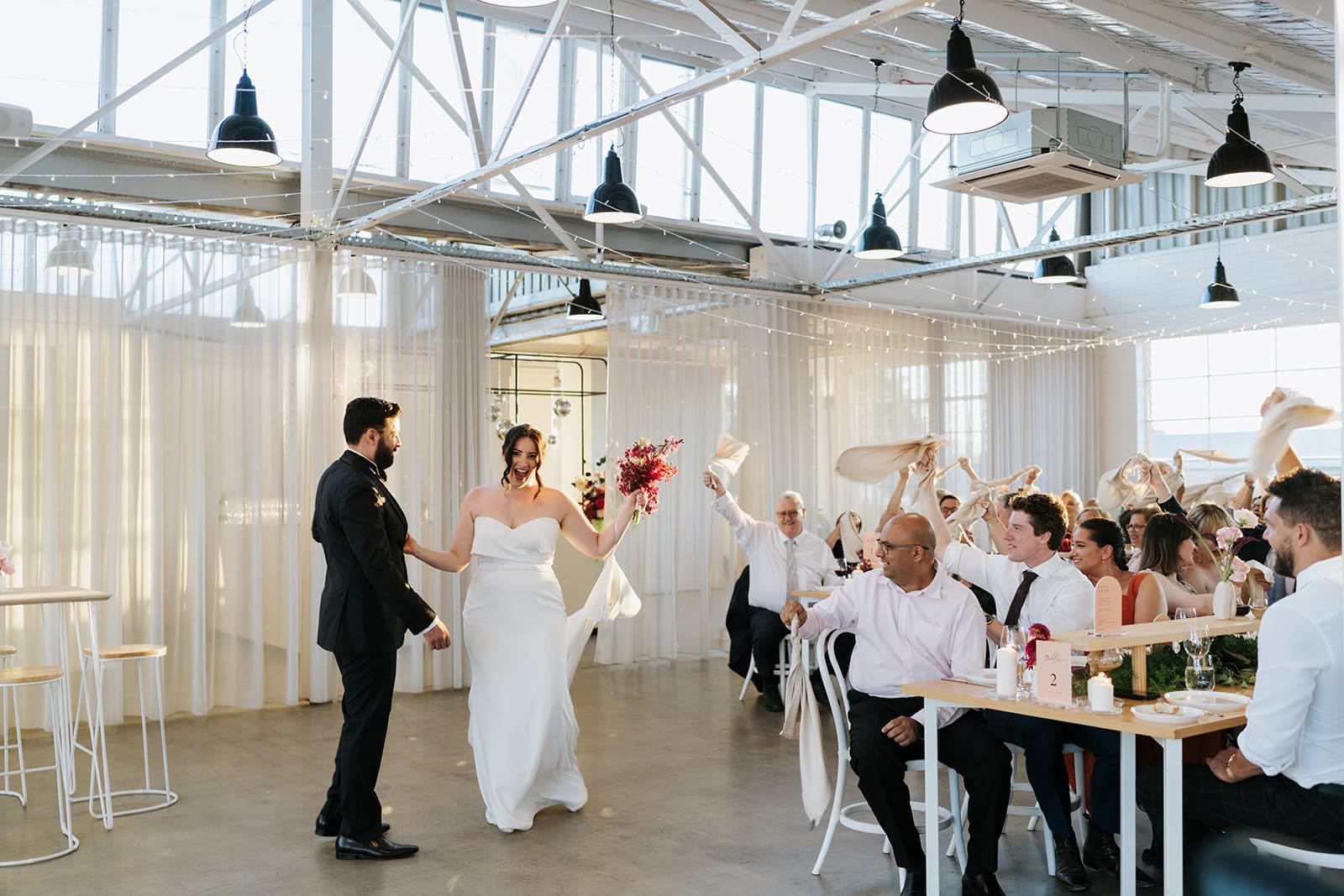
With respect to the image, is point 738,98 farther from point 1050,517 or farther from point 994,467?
point 1050,517

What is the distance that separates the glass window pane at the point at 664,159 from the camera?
35.5 ft

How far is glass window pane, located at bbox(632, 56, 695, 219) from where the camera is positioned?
426 inches

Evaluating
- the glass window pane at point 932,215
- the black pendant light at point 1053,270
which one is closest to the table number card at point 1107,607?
the black pendant light at point 1053,270

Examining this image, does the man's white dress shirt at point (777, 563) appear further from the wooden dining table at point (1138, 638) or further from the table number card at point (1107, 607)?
the table number card at point (1107, 607)

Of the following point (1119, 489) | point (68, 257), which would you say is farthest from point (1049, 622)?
point (68, 257)

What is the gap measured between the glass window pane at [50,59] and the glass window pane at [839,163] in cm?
655

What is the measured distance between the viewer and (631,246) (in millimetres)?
10648

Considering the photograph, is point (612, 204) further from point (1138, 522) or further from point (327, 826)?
point (327, 826)

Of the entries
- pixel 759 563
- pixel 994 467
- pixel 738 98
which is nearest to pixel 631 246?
pixel 738 98

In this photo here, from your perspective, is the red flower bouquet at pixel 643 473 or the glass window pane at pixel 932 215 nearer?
the red flower bouquet at pixel 643 473

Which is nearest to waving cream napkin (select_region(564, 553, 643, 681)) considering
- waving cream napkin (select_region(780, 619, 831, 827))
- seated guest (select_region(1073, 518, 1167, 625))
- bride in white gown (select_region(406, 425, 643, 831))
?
bride in white gown (select_region(406, 425, 643, 831))

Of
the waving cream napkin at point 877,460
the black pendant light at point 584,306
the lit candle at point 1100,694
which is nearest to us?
the lit candle at point 1100,694

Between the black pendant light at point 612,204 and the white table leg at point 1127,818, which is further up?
the black pendant light at point 612,204

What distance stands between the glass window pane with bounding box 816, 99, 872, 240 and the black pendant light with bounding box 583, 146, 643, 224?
4.23m
